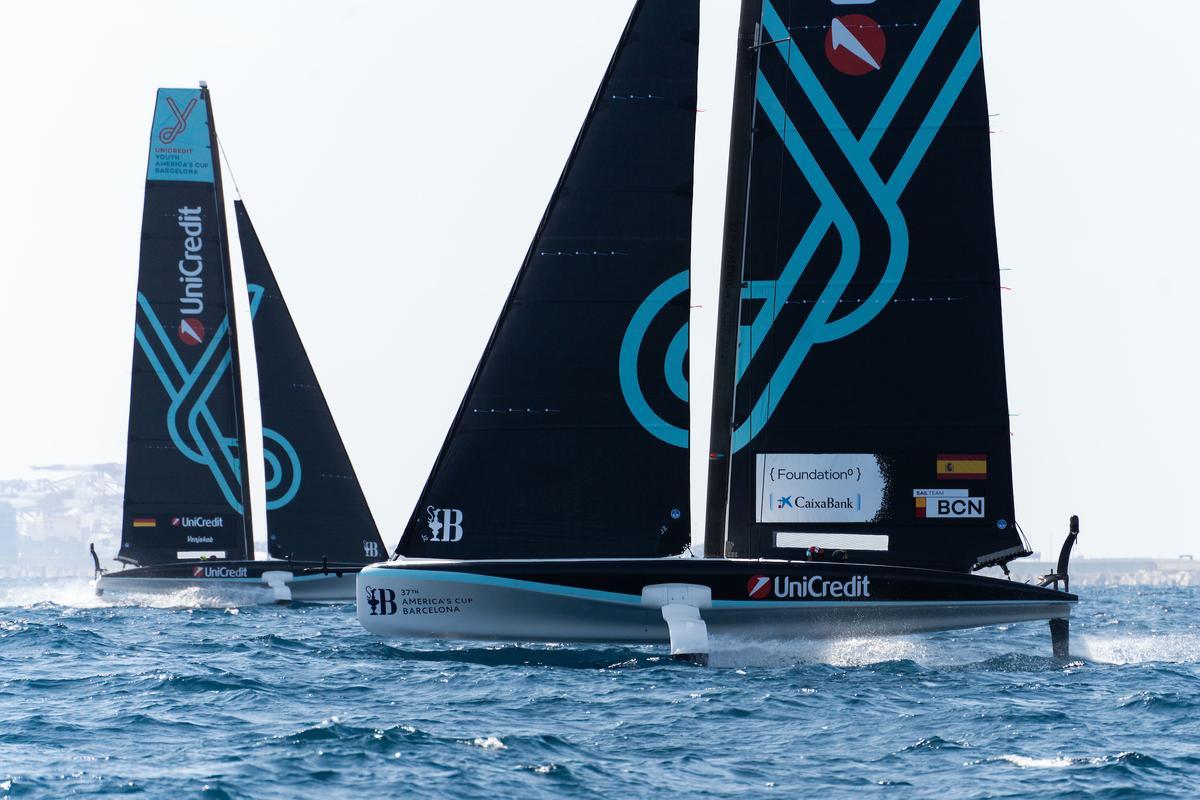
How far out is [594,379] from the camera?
16.8 meters

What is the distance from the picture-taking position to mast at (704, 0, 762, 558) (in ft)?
55.6

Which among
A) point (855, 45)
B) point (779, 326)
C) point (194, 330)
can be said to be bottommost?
point (779, 326)

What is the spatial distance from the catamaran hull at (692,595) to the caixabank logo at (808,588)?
0.03 ft

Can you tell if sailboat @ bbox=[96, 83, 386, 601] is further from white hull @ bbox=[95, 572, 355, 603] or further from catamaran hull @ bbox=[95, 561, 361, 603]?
catamaran hull @ bbox=[95, 561, 361, 603]

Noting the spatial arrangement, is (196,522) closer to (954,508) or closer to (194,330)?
(194,330)

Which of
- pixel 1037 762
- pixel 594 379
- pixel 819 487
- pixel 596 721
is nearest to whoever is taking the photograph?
pixel 1037 762

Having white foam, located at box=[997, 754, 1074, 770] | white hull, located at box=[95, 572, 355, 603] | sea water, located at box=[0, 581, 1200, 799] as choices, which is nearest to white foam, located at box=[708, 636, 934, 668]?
sea water, located at box=[0, 581, 1200, 799]

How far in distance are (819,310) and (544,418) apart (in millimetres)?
3212

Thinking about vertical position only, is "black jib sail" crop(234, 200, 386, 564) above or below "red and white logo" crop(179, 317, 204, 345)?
below

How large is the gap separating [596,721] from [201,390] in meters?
22.4

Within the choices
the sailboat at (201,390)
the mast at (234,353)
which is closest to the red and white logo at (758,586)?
the sailboat at (201,390)

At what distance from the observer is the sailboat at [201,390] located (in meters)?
32.2

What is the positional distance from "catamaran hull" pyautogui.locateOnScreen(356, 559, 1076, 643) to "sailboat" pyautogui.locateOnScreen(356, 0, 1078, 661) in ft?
1.90

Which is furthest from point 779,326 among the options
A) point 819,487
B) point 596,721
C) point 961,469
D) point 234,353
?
point 234,353
